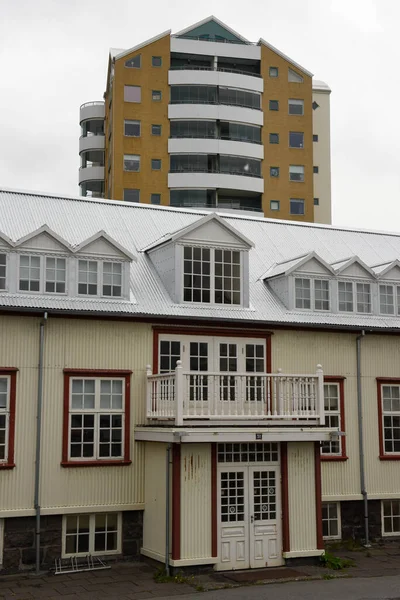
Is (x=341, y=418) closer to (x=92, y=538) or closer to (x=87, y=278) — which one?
(x=92, y=538)

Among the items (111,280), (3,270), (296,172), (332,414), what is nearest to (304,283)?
(332,414)

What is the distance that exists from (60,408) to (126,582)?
14.3 feet

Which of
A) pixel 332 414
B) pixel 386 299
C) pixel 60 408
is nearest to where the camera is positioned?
pixel 60 408

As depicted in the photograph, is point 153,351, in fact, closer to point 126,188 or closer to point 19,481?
point 19,481

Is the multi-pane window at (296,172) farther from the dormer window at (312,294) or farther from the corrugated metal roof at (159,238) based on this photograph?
the dormer window at (312,294)

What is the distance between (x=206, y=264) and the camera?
21.4 meters

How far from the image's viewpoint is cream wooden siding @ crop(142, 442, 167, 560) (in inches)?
728

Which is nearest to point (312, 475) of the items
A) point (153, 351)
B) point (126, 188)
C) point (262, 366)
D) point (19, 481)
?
point (262, 366)

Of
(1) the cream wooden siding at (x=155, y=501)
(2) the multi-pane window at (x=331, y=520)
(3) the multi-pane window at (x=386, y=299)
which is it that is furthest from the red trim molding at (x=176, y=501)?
(3) the multi-pane window at (x=386, y=299)

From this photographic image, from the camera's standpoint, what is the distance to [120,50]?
Result: 198ft

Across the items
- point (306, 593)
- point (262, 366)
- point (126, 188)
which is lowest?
point (306, 593)

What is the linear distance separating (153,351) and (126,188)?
38723 millimetres

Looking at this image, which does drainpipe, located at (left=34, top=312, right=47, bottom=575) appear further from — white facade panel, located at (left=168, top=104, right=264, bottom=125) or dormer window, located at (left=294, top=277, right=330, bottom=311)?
white facade panel, located at (left=168, top=104, right=264, bottom=125)

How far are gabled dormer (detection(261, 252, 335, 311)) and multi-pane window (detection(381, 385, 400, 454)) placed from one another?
3.03 metres
